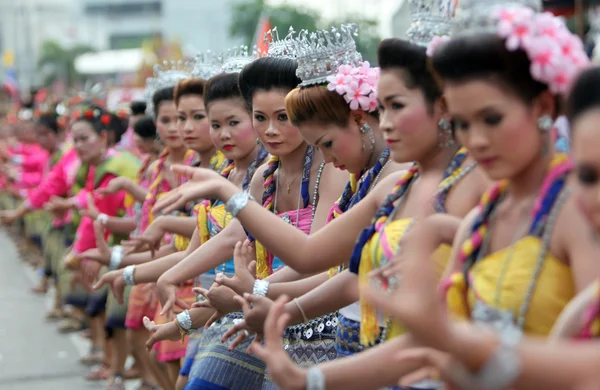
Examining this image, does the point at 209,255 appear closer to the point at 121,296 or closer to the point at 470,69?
the point at 121,296

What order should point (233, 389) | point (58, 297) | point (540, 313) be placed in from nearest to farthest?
point (540, 313), point (233, 389), point (58, 297)

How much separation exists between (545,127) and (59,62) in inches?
3100

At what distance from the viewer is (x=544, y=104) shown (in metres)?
2.55

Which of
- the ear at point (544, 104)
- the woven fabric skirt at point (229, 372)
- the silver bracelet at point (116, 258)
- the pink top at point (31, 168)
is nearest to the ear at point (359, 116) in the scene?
the woven fabric skirt at point (229, 372)

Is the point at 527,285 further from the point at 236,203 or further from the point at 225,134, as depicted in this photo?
the point at 225,134

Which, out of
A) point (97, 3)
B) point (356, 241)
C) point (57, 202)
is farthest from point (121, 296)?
point (97, 3)

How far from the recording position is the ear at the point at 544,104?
8.33 feet

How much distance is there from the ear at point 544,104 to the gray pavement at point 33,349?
6.41 metres

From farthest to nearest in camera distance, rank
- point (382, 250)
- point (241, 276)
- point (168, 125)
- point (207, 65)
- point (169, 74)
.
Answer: point (169, 74) < point (168, 125) < point (207, 65) < point (241, 276) < point (382, 250)

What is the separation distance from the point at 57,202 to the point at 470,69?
6438 millimetres

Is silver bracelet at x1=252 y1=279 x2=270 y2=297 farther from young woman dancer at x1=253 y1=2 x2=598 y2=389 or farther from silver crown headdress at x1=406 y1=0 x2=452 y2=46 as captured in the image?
young woman dancer at x1=253 y1=2 x2=598 y2=389

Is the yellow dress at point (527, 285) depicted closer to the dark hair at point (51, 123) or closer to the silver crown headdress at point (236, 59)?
the silver crown headdress at point (236, 59)

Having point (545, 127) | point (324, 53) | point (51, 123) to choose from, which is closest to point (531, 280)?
point (545, 127)

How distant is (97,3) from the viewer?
103625 millimetres
